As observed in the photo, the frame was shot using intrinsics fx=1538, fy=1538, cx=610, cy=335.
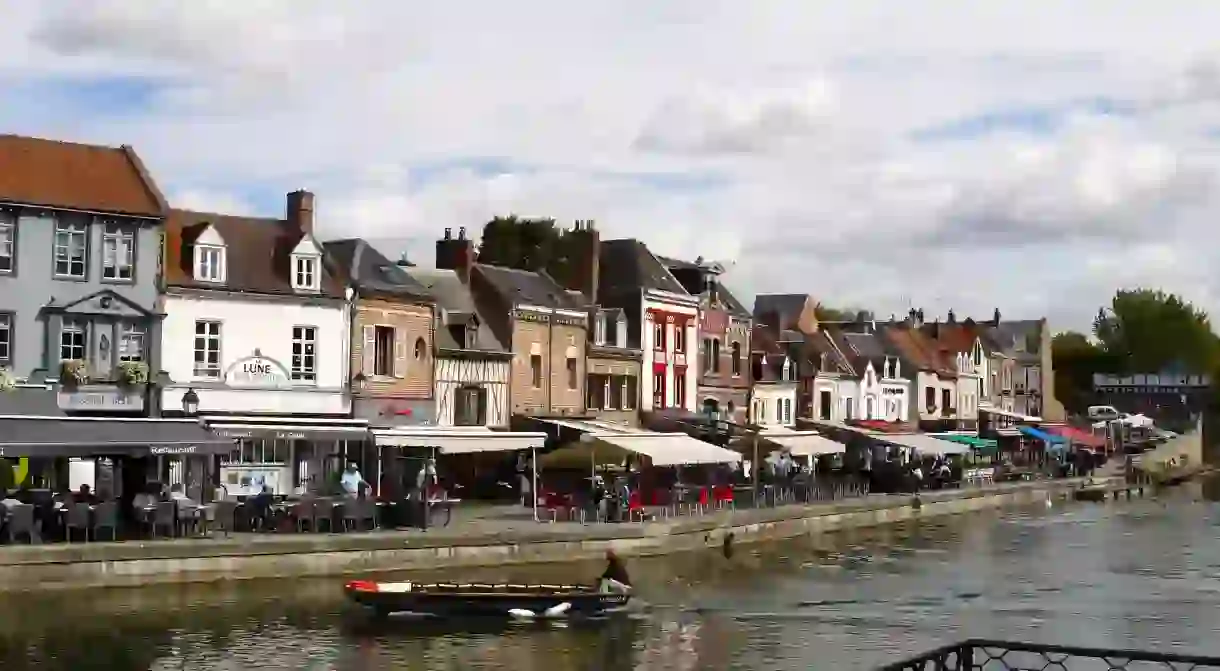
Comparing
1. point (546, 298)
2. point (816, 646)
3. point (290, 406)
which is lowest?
point (816, 646)

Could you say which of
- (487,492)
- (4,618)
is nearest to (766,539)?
(487,492)

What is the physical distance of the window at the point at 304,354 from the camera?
51188mm

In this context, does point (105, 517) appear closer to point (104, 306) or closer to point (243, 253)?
point (104, 306)

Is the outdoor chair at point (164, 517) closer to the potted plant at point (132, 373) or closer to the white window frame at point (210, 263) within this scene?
the potted plant at point (132, 373)

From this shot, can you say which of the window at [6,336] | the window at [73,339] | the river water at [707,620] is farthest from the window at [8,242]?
the river water at [707,620]

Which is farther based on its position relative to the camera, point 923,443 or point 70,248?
point 923,443

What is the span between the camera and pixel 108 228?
1852 inches

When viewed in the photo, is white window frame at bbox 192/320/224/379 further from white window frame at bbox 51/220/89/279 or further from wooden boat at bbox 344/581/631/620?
wooden boat at bbox 344/581/631/620

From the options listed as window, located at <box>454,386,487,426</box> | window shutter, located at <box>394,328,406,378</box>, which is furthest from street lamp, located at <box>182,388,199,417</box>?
window, located at <box>454,386,487,426</box>

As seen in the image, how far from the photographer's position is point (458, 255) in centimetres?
6288

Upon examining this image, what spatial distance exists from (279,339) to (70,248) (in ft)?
24.3

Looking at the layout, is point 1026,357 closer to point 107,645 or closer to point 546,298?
point 546,298

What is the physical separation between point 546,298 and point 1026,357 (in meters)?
73.1

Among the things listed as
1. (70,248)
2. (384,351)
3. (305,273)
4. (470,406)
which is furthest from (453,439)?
(70,248)
